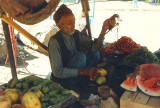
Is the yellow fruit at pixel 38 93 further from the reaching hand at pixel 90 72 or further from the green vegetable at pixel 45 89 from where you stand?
the reaching hand at pixel 90 72

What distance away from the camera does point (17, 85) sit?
2385 millimetres

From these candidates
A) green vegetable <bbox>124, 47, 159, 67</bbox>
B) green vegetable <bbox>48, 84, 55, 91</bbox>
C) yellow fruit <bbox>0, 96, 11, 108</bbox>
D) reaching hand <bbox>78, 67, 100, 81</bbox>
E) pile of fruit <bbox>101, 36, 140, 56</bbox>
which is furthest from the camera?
pile of fruit <bbox>101, 36, 140, 56</bbox>

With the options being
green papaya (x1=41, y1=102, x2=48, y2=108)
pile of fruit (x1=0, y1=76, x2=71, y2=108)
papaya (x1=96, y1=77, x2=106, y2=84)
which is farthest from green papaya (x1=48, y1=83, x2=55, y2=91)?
papaya (x1=96, y1=77, x2=106, y2=84)

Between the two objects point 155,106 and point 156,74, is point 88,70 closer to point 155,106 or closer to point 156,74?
point 156,74

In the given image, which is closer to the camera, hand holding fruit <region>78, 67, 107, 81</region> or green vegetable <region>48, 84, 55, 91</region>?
green vegetable <region>48, 84, 55, 91</region>

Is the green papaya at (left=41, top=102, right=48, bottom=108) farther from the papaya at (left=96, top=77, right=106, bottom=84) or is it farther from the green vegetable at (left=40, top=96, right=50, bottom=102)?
the papaya at (left=96, top=77, right=106, bottom=84)

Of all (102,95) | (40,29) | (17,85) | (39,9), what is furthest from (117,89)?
(40,29)

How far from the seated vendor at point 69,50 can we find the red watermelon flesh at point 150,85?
803mm

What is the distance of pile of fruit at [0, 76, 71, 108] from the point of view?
1890 millimetres

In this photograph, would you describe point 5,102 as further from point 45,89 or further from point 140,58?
point 140,58

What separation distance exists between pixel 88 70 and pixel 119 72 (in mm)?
558

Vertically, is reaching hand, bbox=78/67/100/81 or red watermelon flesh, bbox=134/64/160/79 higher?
red watermelon flesh, bbox=134/64/160/79

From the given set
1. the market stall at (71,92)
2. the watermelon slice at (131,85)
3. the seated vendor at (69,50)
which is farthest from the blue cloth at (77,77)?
the watermelon slice at (131,85)

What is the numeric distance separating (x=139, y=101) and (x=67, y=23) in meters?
1.55
